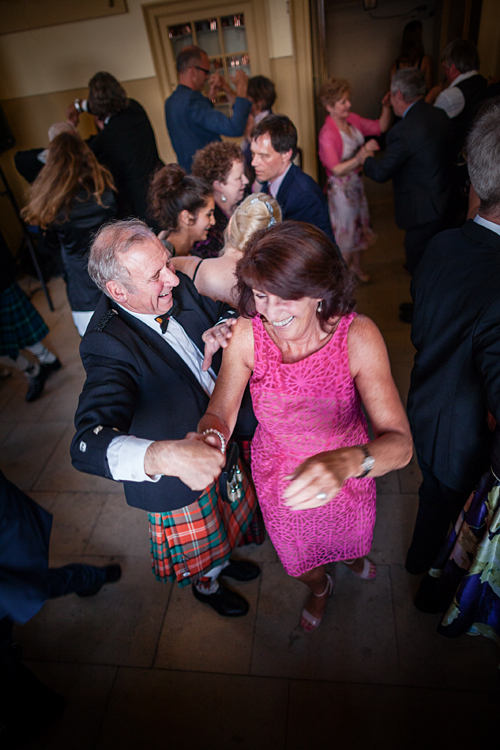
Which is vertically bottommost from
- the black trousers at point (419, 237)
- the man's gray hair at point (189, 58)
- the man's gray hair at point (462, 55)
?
the black trousers at point (419, 237)

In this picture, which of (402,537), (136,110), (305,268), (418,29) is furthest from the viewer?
(418,29)

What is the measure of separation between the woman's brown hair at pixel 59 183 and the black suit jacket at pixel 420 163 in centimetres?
206

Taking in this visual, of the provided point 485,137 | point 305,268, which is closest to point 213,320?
point 305,268

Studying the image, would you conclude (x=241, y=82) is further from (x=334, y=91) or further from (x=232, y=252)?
(x=232, y=252)

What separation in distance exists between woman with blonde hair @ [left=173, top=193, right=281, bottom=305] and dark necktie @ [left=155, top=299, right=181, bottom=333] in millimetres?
324

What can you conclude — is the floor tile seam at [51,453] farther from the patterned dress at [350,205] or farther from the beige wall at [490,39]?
the beige wall at [490,39]

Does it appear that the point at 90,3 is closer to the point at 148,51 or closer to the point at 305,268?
the point at 148,51

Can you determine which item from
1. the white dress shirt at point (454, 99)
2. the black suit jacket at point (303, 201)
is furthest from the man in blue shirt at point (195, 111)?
the white dress shirt at point (454, 99)

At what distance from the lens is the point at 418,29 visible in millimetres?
5934

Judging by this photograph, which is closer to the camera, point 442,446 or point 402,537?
point 442,446

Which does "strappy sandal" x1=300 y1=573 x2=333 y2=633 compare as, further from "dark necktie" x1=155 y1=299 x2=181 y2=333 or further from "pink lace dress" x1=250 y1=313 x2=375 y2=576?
"dark necktie" x1=155 y1=299 x2=181 y2=333

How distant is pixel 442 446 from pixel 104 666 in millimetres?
1836

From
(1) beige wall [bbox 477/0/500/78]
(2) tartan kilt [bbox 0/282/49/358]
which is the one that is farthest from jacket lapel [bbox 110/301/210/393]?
(1) beige wall [bbox 477/0/500/78]

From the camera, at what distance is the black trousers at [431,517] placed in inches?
72.7
